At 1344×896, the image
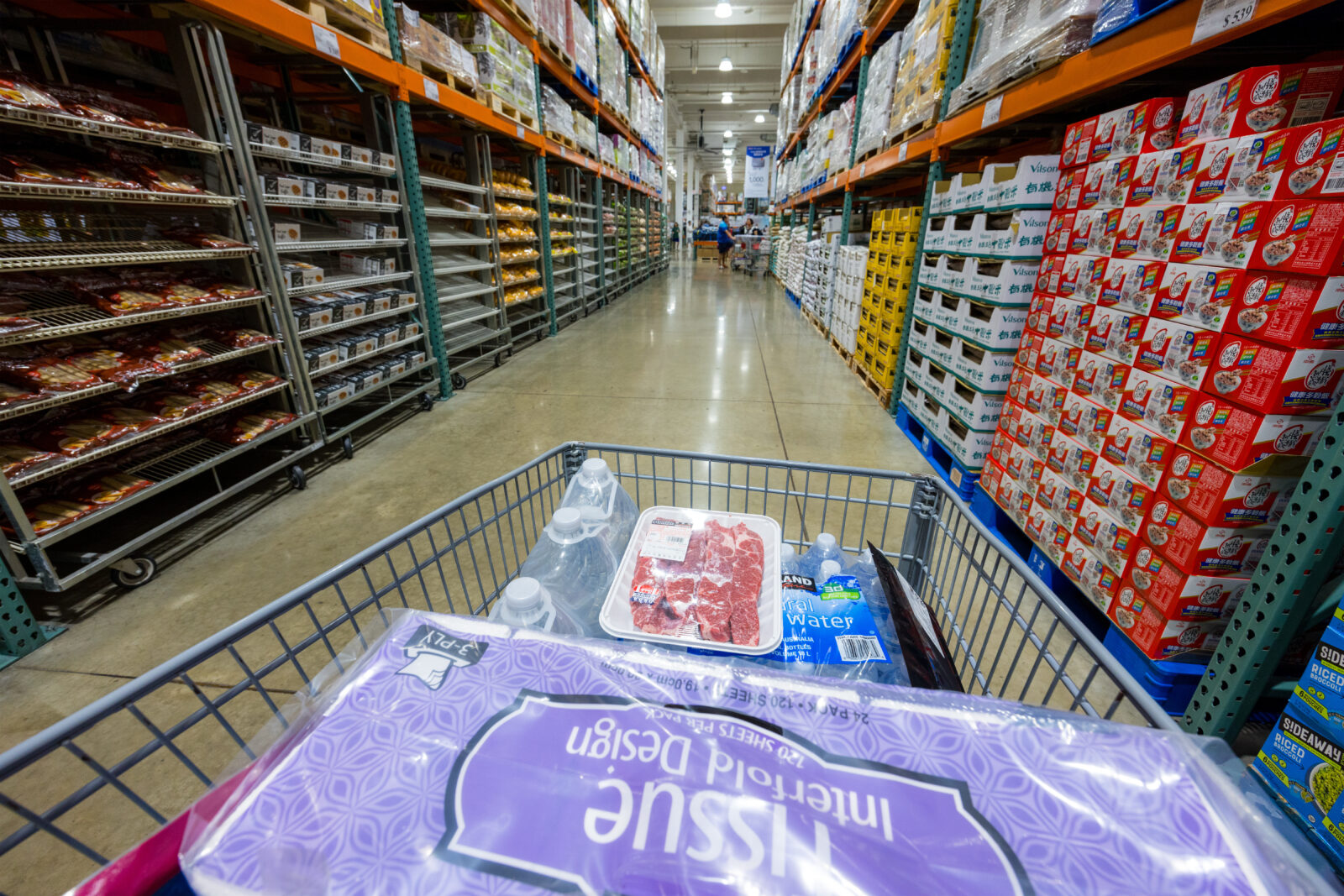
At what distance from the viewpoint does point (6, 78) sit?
1642 millimetres

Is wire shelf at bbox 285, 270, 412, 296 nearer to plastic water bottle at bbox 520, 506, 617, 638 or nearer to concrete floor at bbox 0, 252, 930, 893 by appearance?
concrete floor at bbox 0, 252, 930, 893

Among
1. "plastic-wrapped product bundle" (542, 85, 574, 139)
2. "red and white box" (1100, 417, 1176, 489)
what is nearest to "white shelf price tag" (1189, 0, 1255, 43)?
"red and white box" (1100, 417, 1176, 489)

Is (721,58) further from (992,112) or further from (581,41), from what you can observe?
(992,112)

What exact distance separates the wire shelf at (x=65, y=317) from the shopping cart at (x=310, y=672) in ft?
3.95

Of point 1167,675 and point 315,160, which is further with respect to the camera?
point 315,160

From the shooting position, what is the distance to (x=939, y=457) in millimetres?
2854

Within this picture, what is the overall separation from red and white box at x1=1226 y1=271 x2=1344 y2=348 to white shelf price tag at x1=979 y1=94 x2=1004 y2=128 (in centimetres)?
153

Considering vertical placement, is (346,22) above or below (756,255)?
above

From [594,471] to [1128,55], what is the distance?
2.06 m

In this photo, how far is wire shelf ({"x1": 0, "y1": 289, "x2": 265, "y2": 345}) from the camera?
170 centimetres

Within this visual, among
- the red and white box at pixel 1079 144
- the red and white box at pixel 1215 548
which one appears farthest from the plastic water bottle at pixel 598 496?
the red and white box at pixel 1079 144

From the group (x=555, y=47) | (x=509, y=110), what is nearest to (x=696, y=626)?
(x=509, y=110)

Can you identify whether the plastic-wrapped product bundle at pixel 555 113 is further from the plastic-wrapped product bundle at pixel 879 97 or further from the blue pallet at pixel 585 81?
the plastic-wrapped product bundle at pixel 879 97

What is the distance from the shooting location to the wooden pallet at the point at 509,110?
13.4 ft
